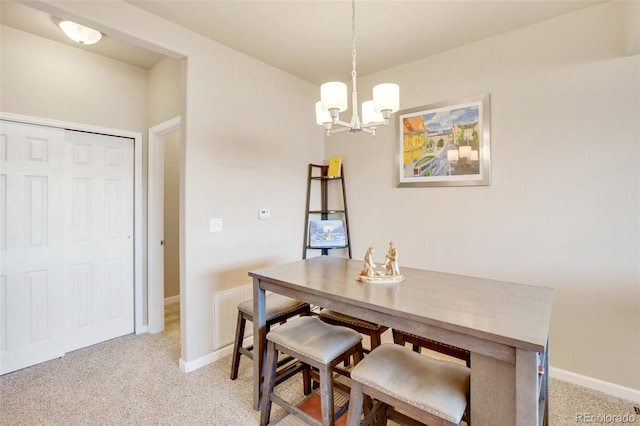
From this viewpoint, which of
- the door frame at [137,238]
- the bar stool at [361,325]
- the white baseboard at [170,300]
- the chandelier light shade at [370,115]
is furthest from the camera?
the white baseboard at [170,300]

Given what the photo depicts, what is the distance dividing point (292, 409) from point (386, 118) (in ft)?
5.49

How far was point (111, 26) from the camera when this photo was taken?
78.0 inches

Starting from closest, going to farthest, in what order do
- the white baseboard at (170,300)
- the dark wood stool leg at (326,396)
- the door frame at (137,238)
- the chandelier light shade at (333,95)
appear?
the dark wood stool leg at (326,396), the chandelier light shade at (333,95), the door frame at (137,238), the white baseboard at (170,300)

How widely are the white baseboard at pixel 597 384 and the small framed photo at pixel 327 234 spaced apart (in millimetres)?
2053

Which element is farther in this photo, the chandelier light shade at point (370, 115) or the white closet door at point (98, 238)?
the white closet door at point (98, 238)

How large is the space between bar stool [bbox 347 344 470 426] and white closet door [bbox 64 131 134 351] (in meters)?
2.76

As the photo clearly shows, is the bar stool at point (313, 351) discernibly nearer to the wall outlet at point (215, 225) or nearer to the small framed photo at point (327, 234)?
the wall outlet at point (215, 225)

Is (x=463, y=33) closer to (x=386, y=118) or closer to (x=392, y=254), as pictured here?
(x=386, y=118)

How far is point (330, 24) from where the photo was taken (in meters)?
2.28

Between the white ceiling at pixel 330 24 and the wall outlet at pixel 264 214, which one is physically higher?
the white ceiling at pixel 330 24

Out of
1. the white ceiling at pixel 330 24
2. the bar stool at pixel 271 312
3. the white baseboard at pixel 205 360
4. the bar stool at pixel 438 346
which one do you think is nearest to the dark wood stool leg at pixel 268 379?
the bar stool at pixel 271 312

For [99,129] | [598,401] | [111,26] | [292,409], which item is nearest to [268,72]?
[111,26]

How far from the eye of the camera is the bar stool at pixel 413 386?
1.12 meters

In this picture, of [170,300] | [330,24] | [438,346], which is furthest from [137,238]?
[438,346]
